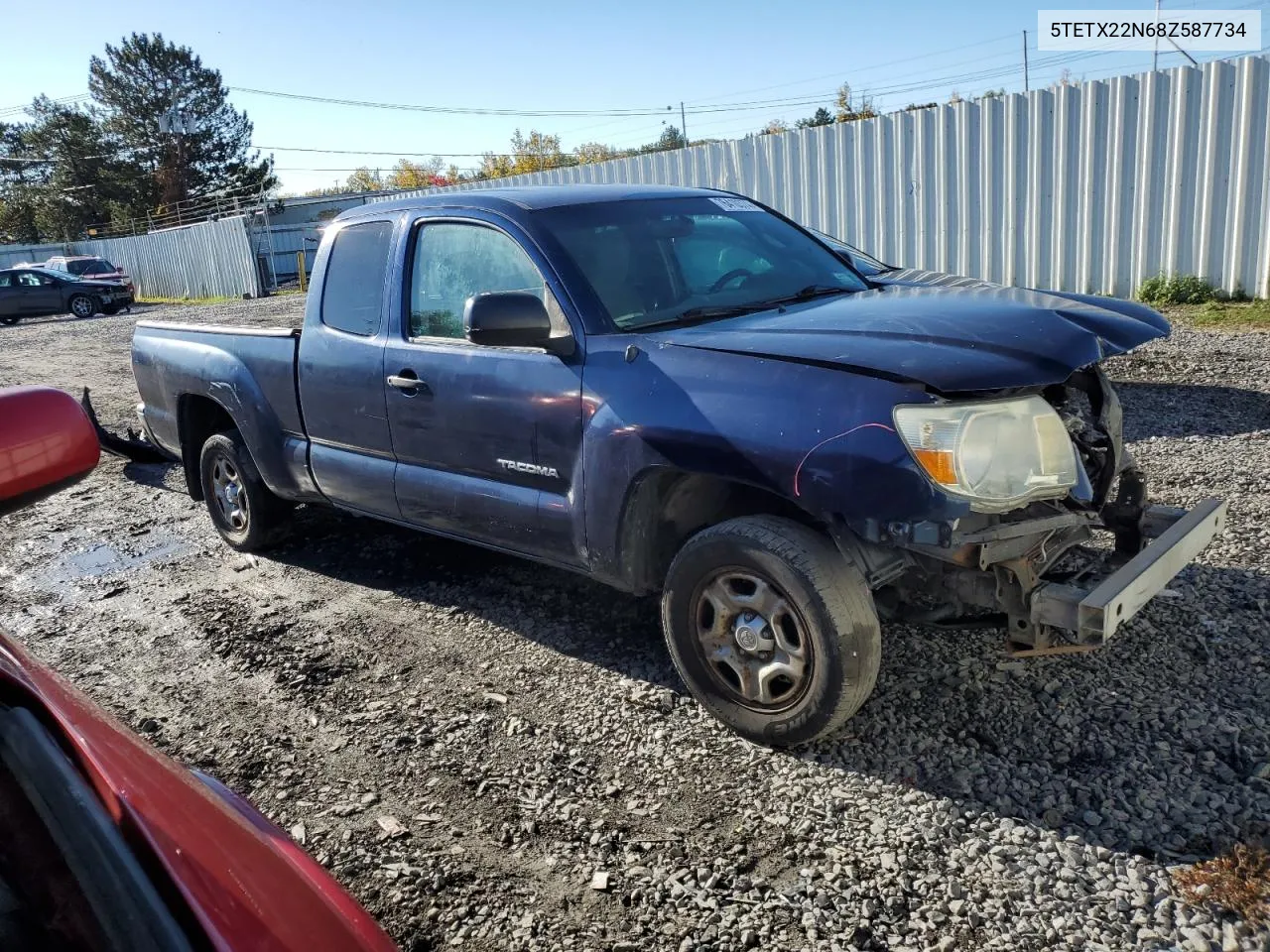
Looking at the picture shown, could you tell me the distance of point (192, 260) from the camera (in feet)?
102

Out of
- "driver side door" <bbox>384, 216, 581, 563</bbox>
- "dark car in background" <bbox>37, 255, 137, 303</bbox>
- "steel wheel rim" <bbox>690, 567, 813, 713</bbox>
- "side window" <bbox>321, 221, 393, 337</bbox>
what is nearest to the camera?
"steel wheel rim" <bbox>690, 567, 813, 713</bbox>

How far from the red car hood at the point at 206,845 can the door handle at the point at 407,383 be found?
2625mm

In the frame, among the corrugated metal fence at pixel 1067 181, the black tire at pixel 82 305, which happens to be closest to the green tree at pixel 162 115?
the black tire at pixel 82 305

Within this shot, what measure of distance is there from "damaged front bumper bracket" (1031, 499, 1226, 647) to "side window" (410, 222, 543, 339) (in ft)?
7.21

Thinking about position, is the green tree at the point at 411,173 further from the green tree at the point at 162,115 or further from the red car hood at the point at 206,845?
the red car hood at the point at 206,845

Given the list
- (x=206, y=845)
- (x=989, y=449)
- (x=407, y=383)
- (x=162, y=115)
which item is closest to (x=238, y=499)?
(x=407, y=383)

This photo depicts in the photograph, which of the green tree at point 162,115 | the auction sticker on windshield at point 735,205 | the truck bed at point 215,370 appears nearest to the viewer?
the auction sticker on windshield at point 735,205

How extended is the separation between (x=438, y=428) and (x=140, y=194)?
66089 mm

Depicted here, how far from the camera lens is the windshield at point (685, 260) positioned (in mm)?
3866

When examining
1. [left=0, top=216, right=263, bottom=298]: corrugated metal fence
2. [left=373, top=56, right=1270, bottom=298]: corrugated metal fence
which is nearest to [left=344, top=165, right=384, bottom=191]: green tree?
[left=0, top=216, right=263, bottom=298]: corrugated metal fence

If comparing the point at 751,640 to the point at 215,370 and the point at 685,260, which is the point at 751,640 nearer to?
the point at 685,260

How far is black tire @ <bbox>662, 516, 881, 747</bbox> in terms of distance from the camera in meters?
3.02

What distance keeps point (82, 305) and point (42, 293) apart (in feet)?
3.25

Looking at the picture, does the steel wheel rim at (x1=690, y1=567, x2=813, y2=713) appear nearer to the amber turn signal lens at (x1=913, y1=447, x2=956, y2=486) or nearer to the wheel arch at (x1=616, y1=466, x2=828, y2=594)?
the wheel arch at (x1=616, y1=466, x2=828, y2=594)
